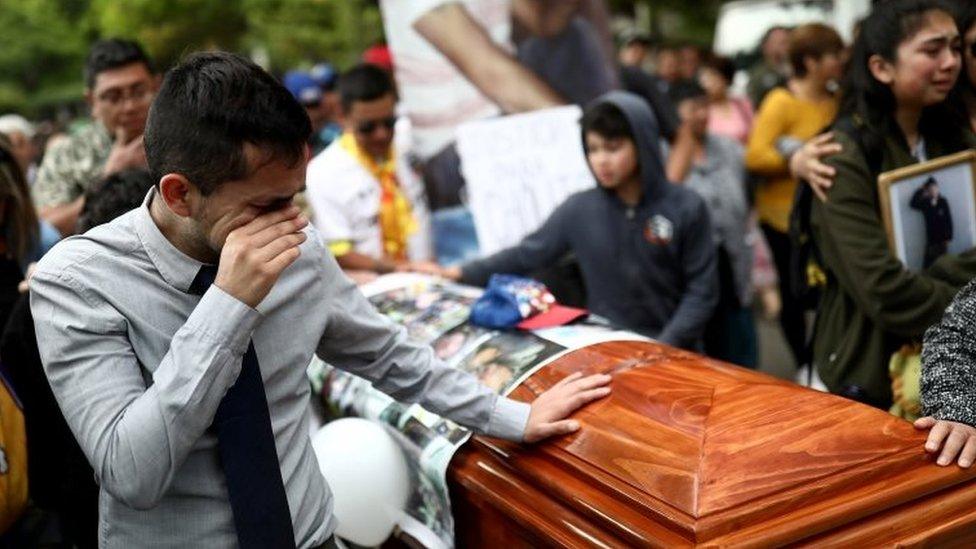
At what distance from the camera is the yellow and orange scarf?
3969 millimetres

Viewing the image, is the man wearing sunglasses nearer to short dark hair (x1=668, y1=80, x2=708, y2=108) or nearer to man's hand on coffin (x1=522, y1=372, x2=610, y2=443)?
man's hand on coffin (x1=522, y1=372, x2=610, y2=443)

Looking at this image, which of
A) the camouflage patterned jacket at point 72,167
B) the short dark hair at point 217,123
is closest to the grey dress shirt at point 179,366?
the short dark hair at point 217,123

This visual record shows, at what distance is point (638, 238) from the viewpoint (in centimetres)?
331

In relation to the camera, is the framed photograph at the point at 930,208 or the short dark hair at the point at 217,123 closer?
the short dark hair at the point at 217,123

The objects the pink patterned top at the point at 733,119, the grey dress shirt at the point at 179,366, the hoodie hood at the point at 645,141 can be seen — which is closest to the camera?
the grey dress shirt at the point at 179,366

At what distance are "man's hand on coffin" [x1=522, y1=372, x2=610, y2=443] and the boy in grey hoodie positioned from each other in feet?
3.49

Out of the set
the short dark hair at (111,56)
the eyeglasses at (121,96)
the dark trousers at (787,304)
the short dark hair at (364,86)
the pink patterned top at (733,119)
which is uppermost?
the short dark hair at (111,56)

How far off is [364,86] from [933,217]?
226 centimetres

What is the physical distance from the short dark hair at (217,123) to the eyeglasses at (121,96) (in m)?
2.36

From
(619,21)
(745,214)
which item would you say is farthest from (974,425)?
(619,21)

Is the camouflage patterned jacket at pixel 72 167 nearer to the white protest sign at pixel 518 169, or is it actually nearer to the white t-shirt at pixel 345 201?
the white t-shirt at pixel 345 201

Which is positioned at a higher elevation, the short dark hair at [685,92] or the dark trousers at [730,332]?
the short dark hair at [685,92]

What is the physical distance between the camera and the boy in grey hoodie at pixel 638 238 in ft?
10.7

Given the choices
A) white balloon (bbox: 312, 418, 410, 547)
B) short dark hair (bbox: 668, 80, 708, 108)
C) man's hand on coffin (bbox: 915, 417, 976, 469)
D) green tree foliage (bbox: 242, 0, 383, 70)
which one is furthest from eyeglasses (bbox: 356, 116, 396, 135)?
green tree foliage (bbox: 242, 0, 383, 70)
